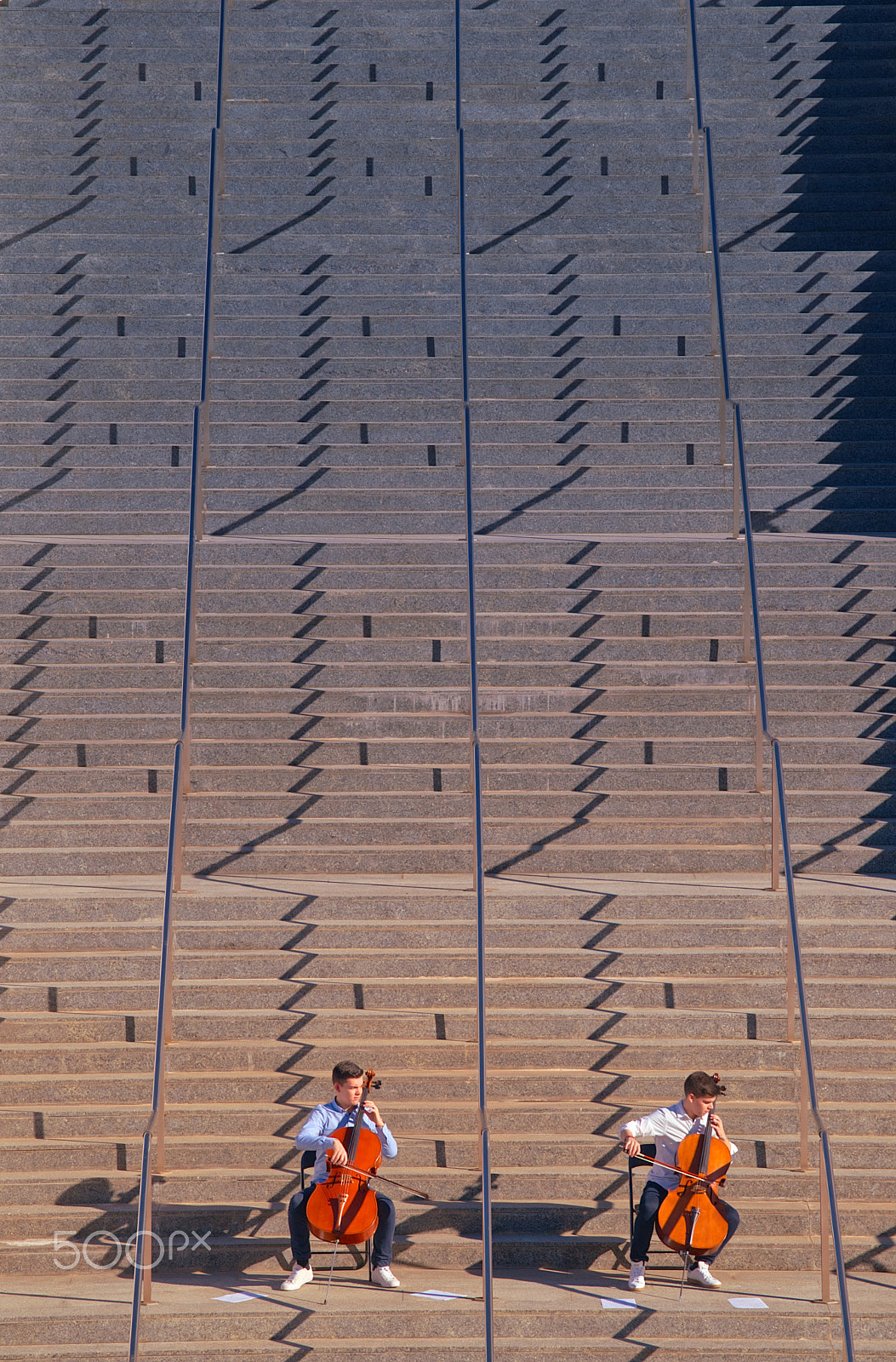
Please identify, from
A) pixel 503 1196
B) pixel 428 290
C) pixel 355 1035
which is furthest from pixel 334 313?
pixel 503 1196

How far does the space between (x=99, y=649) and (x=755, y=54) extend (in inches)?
332

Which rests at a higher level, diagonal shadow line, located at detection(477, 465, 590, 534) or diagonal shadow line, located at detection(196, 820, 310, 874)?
diagonal shadow line, located at detection(477, 465, 590, 534)

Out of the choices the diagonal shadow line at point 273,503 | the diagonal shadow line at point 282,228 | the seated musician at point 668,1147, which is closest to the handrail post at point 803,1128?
the seated musician at point 668,1147

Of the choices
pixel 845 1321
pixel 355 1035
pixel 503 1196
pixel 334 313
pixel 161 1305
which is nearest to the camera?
pixel 845 1321

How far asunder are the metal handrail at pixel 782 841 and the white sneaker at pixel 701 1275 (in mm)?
420

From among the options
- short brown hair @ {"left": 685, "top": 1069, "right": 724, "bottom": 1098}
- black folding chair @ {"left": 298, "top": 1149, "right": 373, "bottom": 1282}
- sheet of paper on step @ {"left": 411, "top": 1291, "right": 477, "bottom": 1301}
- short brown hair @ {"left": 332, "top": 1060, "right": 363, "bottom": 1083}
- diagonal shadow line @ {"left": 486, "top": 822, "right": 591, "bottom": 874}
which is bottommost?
sheet of paper on step @ {"left": 411, "top": 1291, "right": 477, "bottom": 1301}

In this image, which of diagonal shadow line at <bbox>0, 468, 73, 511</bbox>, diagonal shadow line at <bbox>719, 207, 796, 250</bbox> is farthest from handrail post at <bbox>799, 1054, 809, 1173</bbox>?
diagonal shadow line at <bbox>719, 207, 796, 250</bbox>

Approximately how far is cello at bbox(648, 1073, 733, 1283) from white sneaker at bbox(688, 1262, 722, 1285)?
0.28 feet

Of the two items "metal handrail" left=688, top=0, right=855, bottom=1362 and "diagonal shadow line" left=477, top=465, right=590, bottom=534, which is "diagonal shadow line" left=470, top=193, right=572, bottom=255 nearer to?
"metal handrail" left=688, top=0, right=855, bottom=1362

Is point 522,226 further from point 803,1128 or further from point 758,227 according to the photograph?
point 803,1128

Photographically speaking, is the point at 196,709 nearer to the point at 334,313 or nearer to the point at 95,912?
the point at 95,912

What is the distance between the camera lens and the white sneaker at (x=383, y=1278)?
19.4ft

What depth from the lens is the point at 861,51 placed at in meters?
13.5

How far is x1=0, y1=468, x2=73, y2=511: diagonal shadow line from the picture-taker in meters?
10.1
